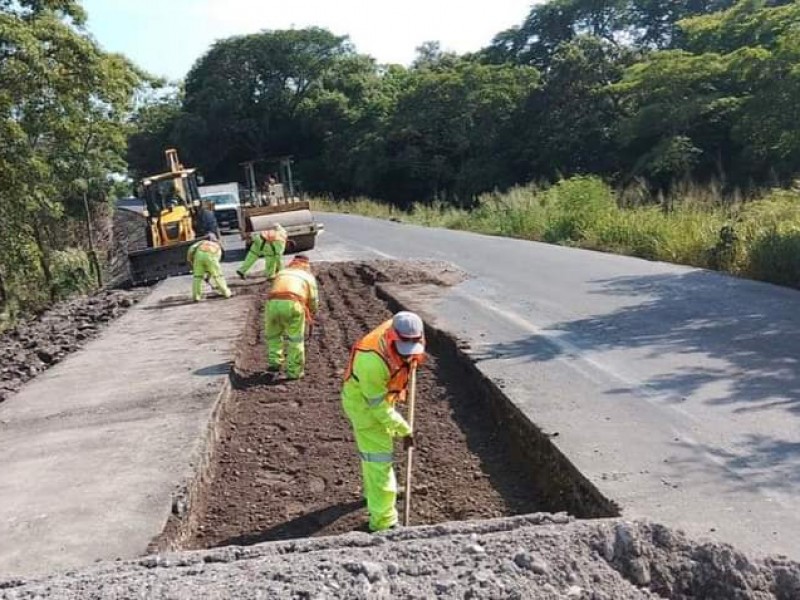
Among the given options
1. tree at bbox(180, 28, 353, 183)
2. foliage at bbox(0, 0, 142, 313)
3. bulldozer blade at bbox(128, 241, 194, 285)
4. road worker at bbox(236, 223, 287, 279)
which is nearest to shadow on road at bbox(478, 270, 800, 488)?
road worker at bbox(236, 223, 287, 279)

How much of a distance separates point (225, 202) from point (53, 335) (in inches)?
770

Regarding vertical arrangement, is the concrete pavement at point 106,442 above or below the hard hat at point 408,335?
below

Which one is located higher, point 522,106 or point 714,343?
point 522,106

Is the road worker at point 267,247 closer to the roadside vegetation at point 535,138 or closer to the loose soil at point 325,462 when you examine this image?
the loose soil at point 325,462

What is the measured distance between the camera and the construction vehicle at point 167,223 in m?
20.9

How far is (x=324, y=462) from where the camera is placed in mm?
8070

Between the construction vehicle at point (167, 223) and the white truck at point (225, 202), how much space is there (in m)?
9.26

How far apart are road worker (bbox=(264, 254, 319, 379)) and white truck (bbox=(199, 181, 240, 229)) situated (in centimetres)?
2291

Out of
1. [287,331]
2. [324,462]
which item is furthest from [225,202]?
[324,462]

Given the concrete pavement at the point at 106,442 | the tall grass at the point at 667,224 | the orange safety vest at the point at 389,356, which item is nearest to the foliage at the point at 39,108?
the concrete pavement at the point at 106,442

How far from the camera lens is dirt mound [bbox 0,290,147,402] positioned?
13.2 meters

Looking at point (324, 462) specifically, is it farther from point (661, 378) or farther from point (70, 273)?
point (70, 273)

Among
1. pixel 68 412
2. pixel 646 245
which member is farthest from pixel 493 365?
pixel 646 245

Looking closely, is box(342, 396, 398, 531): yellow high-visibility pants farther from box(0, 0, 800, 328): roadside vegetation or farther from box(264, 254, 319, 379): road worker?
box(0, 0, 800, 328): roadside vegetation
